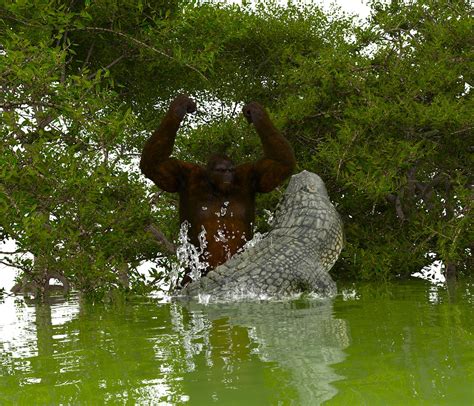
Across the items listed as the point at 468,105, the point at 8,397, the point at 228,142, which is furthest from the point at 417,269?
the point at 8,397

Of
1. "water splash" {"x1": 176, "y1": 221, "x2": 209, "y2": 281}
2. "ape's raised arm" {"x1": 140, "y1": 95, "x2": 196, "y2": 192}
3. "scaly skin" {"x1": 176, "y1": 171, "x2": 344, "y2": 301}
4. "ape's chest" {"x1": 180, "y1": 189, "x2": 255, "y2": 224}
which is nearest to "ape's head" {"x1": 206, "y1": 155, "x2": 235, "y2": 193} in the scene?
"ape's chest" {"x1": 180, "y1": 189, "x2": 255, "y2": 224}

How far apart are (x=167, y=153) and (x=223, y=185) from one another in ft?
2.15

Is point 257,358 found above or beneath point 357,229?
beneath

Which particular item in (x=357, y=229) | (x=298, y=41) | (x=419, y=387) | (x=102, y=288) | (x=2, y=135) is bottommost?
(x=419, y=387)

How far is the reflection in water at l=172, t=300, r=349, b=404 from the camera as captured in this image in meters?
2.96

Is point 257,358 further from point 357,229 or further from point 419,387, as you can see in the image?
point 357,229

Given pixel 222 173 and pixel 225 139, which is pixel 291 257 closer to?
pixel 222 173

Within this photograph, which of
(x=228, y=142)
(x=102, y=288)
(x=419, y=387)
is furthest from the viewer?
(x=228, y=142)

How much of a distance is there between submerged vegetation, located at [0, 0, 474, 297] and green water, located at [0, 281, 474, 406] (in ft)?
4.73

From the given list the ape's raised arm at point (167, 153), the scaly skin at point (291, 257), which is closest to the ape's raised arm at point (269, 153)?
the ape's raised arm at point (167, 153)

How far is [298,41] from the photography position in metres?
14.3

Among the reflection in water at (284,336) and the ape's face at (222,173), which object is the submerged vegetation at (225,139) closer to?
the ape's face at (222,173)

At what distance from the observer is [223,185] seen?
7137 mm

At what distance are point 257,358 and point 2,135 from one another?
4802 millimetres
